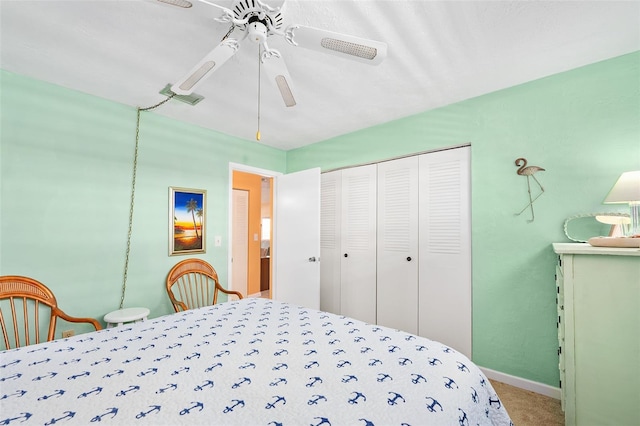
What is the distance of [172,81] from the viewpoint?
2289mm

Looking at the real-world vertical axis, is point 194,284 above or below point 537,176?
below

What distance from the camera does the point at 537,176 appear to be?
2.28m

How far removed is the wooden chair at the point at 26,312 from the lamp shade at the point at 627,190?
355cm

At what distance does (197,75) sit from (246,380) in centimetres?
153

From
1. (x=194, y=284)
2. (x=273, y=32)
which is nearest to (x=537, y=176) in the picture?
(x=273, y=32)

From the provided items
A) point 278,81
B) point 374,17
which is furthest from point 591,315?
point 278,81

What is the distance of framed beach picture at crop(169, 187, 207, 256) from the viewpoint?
9.82ft

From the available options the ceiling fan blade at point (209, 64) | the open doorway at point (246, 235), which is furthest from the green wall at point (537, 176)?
the open doorway at point (246, 235)

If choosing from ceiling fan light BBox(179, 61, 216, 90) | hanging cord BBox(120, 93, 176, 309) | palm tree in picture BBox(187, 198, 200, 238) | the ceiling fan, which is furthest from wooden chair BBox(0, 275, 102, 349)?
the ceiling fan

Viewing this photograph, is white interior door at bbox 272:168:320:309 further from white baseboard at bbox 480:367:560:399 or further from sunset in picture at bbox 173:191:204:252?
white baseboard at bbox 480:367:560:399

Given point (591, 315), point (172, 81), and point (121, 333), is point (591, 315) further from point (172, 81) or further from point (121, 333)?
point (172, 81)

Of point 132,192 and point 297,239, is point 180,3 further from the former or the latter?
point 297,239

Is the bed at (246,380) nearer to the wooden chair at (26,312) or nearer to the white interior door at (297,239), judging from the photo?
the wooden chair at (26,312)

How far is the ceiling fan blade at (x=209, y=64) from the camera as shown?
53.9 inches
